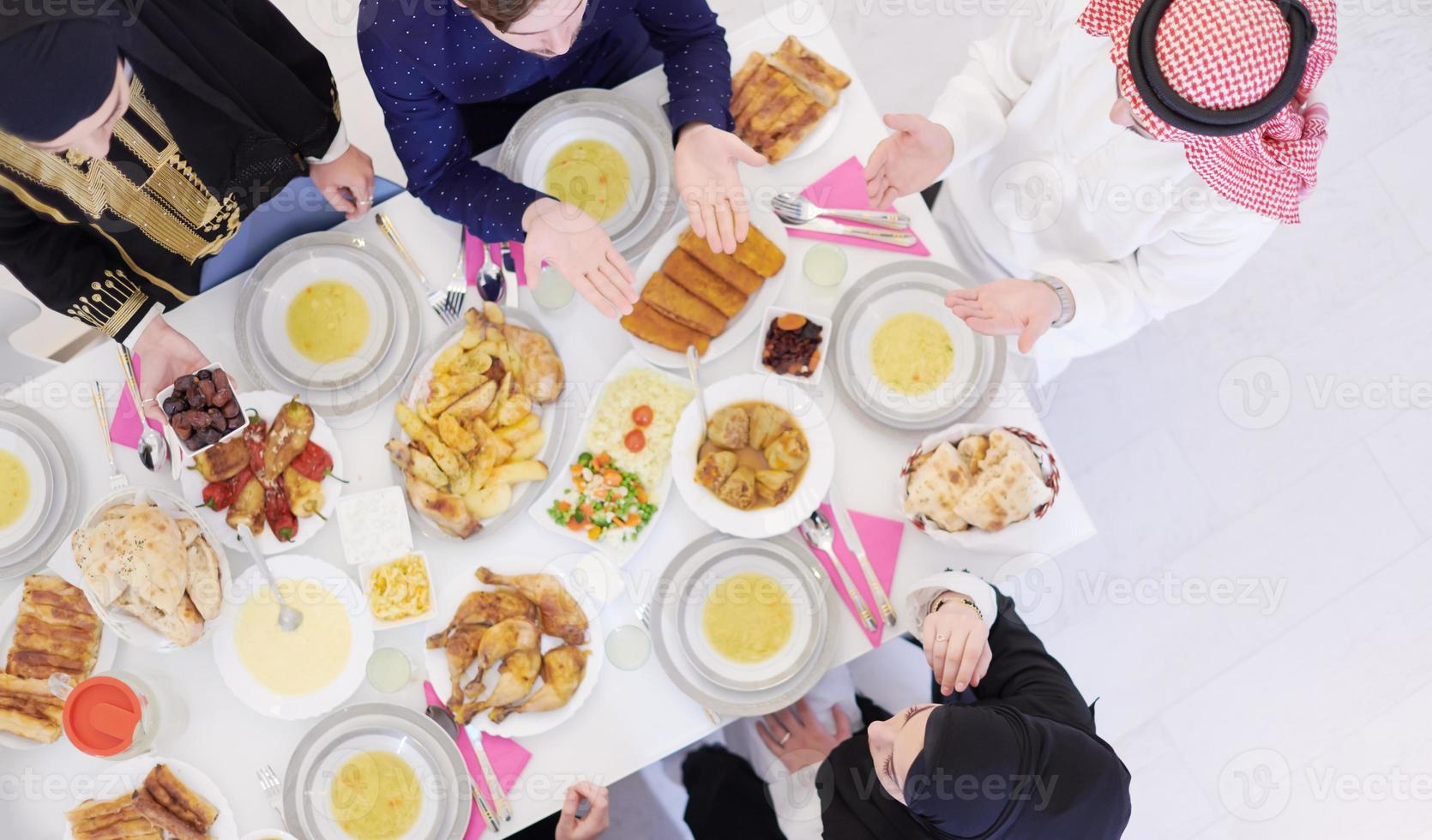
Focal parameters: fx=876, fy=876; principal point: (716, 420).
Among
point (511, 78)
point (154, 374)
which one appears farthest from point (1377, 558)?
point (154, 374)

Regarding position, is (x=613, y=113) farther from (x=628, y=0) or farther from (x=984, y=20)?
(x=984, y=20)

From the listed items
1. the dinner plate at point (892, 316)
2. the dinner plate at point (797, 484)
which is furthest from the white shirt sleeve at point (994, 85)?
Answer: the dinner plate at point (797, 484)

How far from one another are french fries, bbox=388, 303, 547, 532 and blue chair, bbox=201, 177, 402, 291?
1.58ft

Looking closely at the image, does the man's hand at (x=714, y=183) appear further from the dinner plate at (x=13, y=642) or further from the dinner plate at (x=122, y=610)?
the dinner plate at (x=13, y=642)

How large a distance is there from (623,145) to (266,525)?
3.87 feet

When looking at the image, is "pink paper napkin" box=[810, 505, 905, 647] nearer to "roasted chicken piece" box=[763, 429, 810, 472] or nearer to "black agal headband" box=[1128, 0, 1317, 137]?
"roasted chicken piece" box=[763, 429, 810, 472]

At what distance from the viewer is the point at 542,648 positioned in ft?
6.22

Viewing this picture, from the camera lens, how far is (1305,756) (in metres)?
2.84

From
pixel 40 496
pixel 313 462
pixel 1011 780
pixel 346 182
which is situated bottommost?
pixel 1011 780

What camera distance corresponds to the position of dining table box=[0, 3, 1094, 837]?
1906mm

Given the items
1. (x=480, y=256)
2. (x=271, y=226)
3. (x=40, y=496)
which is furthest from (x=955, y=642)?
(x=40, y=496)

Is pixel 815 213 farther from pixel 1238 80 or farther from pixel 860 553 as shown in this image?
pixel 1238 80

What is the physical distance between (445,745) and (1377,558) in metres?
2.97

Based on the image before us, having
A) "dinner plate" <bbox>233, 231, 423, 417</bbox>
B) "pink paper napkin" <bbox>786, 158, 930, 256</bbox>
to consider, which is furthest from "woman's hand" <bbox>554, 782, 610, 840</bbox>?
"pink paper napkin" <bbox>786, 158, 930, 256</bbox>
